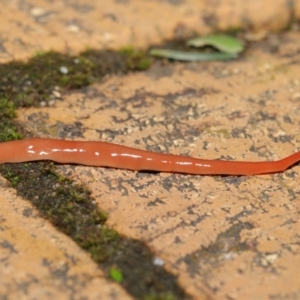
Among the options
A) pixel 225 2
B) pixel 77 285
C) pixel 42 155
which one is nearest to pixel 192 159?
pixel 42 155

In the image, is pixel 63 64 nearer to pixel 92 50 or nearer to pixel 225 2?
pixel 92 50

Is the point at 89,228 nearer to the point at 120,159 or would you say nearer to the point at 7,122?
the point at 120,159

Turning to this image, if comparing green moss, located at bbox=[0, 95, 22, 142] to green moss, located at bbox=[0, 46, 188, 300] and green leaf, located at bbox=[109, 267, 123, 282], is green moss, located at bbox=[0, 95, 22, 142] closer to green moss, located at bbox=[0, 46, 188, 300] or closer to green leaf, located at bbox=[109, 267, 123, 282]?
green moss, located at bbox=[0, 46, 188, 300]

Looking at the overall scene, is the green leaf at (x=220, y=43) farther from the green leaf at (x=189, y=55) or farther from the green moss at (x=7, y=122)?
the green moss at (x=7, y=122)

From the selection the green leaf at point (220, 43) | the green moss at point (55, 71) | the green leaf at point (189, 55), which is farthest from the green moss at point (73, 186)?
the green leaf at point (220, 43)

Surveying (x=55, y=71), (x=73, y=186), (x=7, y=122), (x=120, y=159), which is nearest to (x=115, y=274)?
(x=73, y=186)

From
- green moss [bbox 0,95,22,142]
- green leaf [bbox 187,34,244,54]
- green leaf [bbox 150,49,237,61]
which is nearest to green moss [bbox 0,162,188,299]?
green moss [bbox 0,95,22,142]
